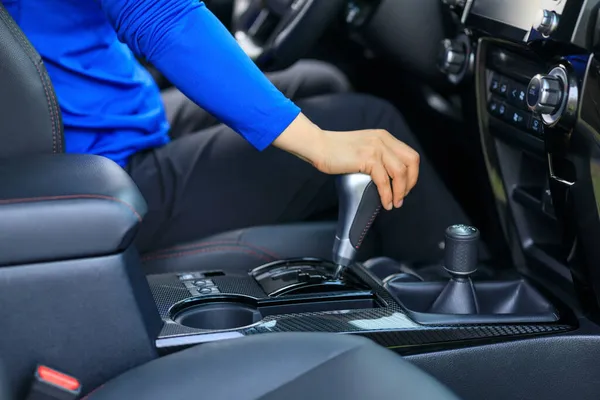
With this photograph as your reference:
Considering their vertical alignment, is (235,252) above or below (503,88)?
below

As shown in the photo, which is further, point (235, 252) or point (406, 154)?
point (235, 252)

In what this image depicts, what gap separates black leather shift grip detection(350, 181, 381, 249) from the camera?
3.85 ft

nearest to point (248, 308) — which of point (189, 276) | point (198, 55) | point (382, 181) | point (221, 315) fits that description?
point (221, 315)

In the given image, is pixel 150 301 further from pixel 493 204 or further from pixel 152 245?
pixel 493 204

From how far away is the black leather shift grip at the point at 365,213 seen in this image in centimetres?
117

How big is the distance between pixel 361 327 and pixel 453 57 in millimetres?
593

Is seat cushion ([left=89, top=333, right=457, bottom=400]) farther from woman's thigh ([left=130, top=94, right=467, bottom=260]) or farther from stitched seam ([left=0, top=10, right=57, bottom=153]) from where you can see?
woman's thigh ([left=130, top=94, right=467, bottom=260])

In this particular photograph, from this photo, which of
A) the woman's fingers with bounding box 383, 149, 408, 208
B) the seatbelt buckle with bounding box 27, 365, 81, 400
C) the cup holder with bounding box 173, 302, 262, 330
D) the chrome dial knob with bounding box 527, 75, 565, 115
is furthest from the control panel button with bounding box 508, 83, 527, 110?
the seatbelt buckle with bounding box 27, 365, 81, 400

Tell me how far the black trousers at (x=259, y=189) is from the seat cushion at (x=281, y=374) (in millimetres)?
526

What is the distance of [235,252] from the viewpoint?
136 cm

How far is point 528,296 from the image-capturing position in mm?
1272

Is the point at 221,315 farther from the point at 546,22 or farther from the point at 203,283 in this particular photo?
the point at 546,22

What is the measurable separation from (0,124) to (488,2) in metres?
0.75

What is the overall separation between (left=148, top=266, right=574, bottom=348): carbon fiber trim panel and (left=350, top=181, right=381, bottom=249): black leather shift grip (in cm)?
9
